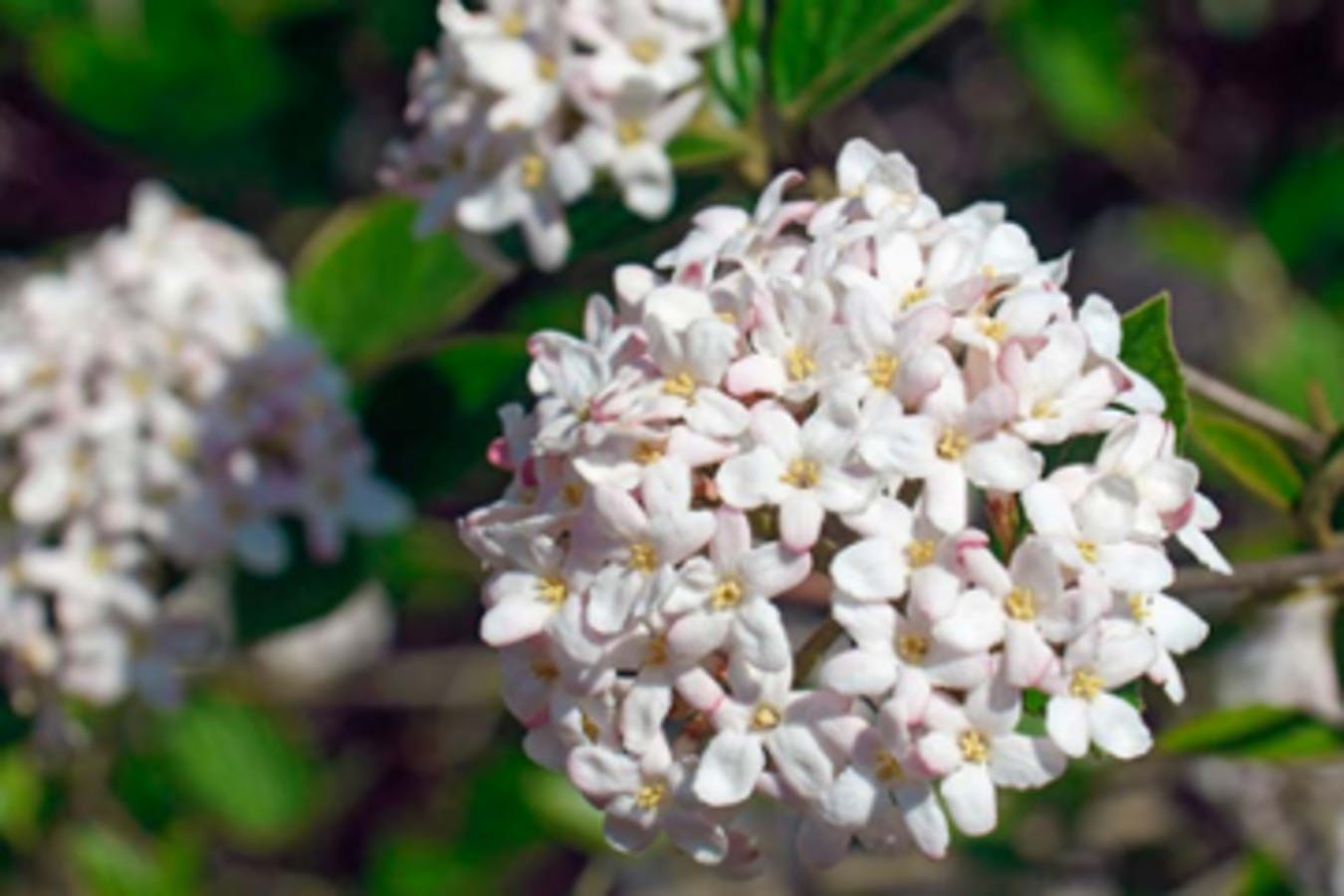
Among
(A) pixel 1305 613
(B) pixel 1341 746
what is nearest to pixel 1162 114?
(A) pixel 1305 613

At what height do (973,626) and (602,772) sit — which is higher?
(973,626)

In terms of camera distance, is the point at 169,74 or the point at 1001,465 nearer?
the point at 1001,465

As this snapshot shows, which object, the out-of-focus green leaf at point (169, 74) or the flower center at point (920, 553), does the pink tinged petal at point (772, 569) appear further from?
the out-of-focus green leaf at point (169, 74)

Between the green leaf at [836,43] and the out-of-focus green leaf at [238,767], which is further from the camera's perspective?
the out-of-focus green leaf at [238,767]

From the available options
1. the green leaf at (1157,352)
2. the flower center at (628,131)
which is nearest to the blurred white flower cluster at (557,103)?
the flower center at (628,131)

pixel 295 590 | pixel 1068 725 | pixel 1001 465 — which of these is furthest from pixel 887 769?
pixel 295 590

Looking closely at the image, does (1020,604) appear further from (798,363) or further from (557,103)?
A: (557,103)

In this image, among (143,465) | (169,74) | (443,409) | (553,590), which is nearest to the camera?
(553,590)
